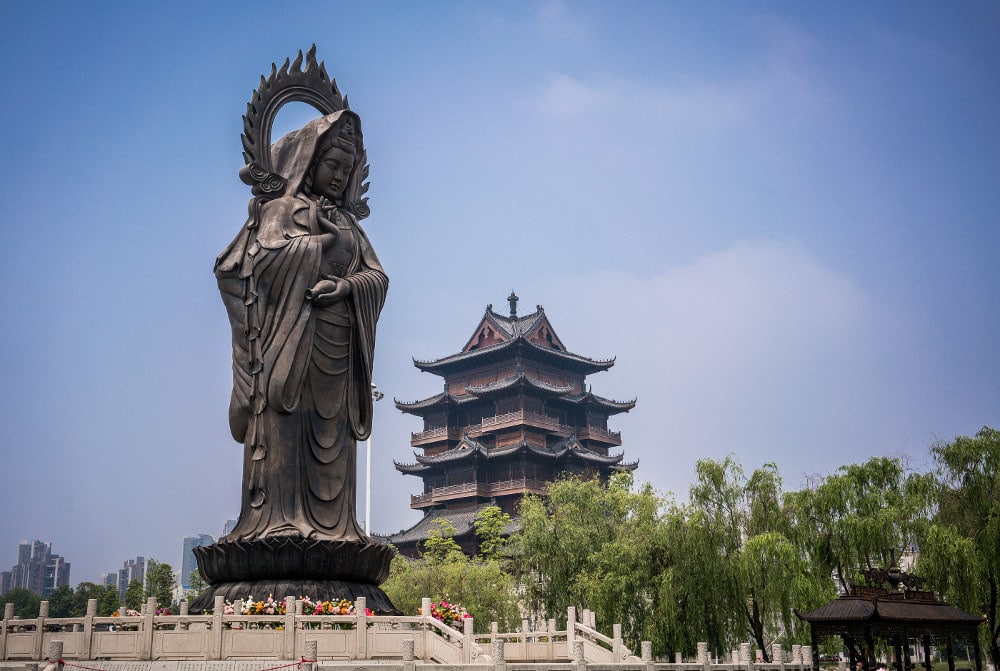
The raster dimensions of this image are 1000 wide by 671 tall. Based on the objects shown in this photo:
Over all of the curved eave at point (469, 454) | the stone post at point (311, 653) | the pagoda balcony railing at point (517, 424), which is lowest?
the stone post at point (311, 653)

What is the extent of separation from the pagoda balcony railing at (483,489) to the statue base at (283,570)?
1072 inches

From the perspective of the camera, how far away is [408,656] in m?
10.4

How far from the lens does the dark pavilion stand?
4181 centimetres

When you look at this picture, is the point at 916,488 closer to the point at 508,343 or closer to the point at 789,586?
the point at 789,586

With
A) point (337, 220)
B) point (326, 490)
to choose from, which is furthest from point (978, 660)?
point (337, 220)

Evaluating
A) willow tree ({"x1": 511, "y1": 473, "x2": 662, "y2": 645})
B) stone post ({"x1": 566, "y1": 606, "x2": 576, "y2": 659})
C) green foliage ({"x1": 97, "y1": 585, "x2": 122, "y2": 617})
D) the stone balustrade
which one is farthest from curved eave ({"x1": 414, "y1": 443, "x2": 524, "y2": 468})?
the stone balustrade

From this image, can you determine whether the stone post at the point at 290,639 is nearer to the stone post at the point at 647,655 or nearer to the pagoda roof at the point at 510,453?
the stone post at the point at 647,655

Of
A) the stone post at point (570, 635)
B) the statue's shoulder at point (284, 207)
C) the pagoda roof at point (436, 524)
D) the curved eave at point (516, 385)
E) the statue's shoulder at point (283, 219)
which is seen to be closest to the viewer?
the statue's shoulder at point (283, 219)

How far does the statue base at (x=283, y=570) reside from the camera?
13.0 m

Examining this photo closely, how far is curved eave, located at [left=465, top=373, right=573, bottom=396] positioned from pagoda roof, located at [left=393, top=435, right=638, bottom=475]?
2068mm

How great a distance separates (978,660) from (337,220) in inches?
505

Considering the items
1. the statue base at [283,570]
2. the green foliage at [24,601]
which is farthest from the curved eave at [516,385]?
the green foliage at [24,601]

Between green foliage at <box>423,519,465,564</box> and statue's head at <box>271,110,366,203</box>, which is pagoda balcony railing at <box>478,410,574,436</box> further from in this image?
statue's head at <box>271,110,366,203</box>

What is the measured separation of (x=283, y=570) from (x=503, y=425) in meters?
29.7
